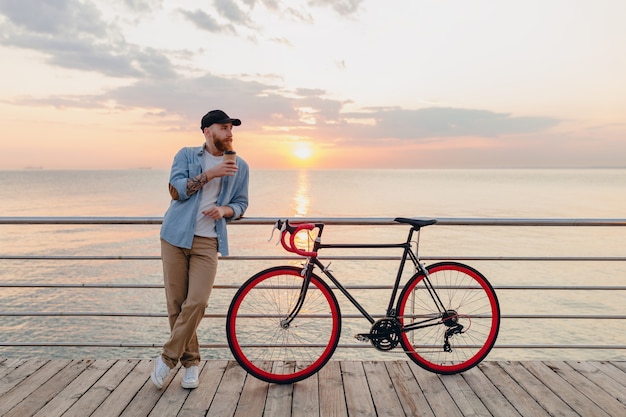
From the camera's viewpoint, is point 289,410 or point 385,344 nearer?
point 289,410

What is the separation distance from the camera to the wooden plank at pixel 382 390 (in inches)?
101

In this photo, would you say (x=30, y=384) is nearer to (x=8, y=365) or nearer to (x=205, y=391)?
(x=8, y=365)

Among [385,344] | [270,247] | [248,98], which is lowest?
[270,247]

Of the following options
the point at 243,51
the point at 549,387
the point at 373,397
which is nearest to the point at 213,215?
the point at 373,397

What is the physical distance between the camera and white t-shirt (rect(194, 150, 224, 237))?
284 cm

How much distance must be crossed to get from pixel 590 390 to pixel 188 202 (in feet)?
8.92

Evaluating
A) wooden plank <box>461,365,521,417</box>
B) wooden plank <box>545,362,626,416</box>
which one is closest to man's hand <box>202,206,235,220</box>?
wooden plank <box>461,365,521,417</box>

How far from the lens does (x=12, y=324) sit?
826 inches

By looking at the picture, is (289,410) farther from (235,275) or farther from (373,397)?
(235,275)

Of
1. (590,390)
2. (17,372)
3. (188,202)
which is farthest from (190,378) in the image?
(590,390)

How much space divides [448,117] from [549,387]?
9075cm

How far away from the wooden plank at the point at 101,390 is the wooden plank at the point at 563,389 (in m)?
2.70

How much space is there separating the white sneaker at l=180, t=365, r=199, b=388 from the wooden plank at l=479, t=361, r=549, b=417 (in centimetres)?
186

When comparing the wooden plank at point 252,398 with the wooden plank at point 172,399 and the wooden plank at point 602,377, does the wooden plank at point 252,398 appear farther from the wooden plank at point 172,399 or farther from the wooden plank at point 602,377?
the wooden plank at point 602,377
